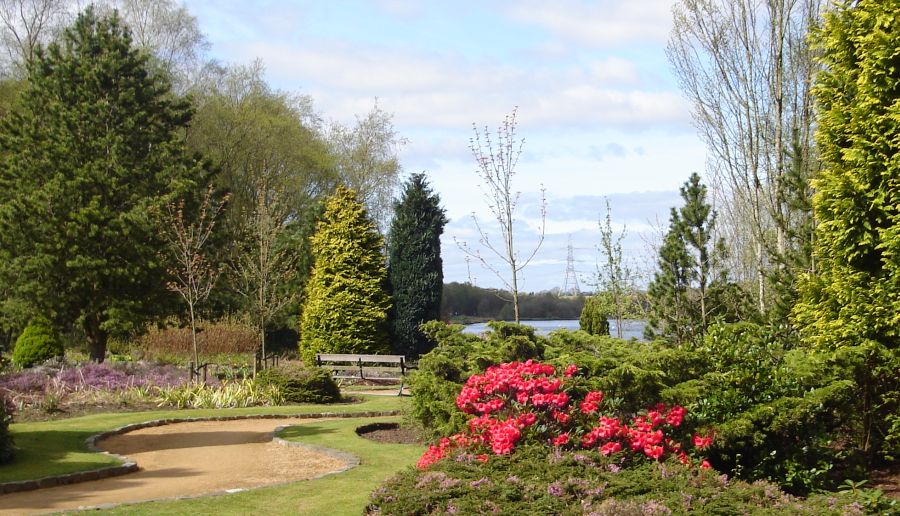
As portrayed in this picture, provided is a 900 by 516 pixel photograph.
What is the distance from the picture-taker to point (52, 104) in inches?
901

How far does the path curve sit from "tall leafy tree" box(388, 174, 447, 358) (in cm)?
1018

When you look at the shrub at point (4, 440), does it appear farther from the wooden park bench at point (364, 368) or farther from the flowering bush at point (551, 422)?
the wooden park bench at point (364, 368)

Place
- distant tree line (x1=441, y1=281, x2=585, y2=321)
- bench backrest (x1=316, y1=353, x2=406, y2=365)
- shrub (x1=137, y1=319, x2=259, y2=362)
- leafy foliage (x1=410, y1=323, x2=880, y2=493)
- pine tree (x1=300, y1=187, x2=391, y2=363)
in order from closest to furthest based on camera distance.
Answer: leafy foliage (x1=410, y1=323, x2=880, y2=493) < bench backrest (x1=316, y1=353, x2=406, y2=365) < pine tree (x1=300, y1=187, x2=391, y2=363) < shrub (x1=137, y1=319, x2=259, y2=362) < distant tree line (x1=441, y1=281, x2=585, y2=321)

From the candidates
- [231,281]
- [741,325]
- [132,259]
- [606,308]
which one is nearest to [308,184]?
[231,281]

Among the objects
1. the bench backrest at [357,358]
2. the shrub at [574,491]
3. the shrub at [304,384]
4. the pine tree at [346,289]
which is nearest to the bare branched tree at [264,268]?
the pine tree at [346,289]

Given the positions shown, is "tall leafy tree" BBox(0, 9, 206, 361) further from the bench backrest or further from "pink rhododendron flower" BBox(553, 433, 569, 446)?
"pink rhododendron flower" BBox(553, 433, 569, 446)

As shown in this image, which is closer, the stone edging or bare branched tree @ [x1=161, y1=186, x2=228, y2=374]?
the stone edging

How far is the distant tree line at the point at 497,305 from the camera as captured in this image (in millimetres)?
30891

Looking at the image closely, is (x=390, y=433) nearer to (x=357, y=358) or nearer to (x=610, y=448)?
(x=610, y=448)

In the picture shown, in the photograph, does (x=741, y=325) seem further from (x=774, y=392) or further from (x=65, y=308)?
(x=65, y=308)

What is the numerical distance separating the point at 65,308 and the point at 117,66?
7.00 meters

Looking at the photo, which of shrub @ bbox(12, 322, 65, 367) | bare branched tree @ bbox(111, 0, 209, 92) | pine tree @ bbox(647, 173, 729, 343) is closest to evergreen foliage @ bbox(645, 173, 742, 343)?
pine tree @ bbox(647, 173, 729, 343)

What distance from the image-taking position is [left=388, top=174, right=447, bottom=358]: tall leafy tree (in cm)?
2434

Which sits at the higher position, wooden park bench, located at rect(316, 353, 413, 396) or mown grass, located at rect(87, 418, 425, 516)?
wooden park bench, located at rect(316, 353, 413, 396)
